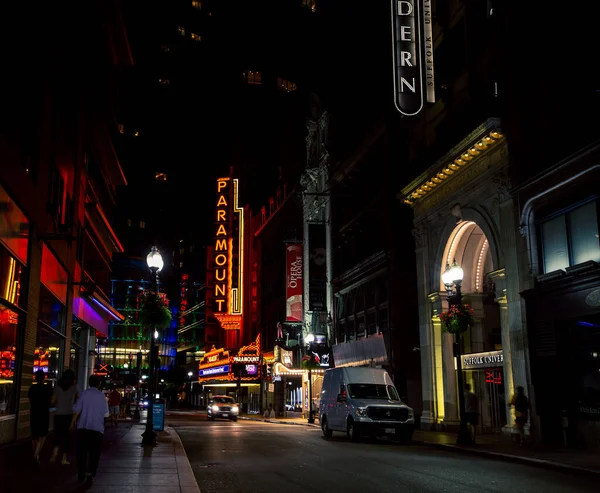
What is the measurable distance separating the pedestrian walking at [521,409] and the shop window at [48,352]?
607 inches

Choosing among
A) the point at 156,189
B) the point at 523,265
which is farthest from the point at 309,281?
the point at 156,189

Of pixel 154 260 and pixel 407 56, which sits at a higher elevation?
pixel 407 56

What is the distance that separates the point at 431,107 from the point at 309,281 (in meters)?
17.5

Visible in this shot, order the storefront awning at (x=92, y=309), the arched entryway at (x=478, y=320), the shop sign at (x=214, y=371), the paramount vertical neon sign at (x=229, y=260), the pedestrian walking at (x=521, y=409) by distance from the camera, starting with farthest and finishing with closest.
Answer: the shop sign at (x=214, y=371) → the paramount vertical neon sign at (x=229, y=260) → the storefront awning at (x=92, y=309) → the arched entryway at (x=478, y=320) → the pedestrian walking at (x=521, y=409)

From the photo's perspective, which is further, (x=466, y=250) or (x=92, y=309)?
(x=92, y=309)

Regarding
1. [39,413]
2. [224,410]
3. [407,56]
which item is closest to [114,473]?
[39,413]

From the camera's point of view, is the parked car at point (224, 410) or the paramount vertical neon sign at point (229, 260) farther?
the paramount vertical neon sign at point (229, 260)

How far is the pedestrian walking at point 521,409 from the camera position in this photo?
2102cm

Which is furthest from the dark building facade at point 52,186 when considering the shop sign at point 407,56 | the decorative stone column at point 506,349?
the decorative stone column at point 506,349

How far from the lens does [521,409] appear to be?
2128cm

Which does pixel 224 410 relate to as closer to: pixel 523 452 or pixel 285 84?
pixel 523 452

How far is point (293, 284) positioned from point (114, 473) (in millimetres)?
37373

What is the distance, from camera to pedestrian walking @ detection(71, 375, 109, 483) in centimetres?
1130

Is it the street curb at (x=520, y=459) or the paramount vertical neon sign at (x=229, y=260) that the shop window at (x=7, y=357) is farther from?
the paramount vertical neon sign at (x=229, y=260)
